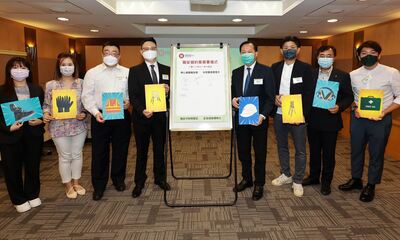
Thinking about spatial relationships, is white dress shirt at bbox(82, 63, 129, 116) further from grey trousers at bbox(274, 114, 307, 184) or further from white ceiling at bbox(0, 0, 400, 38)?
grey trousers at bbox(274, 114, 307, 184)

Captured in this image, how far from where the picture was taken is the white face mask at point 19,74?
2.81 m

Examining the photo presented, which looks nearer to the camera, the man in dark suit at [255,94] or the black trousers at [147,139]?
the man in dark suit at [255,94]

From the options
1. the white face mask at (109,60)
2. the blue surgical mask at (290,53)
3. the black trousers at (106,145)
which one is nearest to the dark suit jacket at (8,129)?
the black trousers at (106,145)

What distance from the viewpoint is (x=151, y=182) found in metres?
3.96

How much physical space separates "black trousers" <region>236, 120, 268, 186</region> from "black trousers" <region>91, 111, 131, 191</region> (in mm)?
1253

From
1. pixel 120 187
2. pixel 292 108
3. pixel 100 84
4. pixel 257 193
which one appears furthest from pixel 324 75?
pixel 120 187

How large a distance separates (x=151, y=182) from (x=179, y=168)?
28.9 inches

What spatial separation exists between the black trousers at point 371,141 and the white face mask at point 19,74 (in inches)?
132

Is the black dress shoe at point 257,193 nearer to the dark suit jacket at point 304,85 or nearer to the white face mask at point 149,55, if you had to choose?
the dark suit jacket at point 304,85

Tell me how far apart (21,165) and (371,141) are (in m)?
3.54

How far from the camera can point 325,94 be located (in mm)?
3236

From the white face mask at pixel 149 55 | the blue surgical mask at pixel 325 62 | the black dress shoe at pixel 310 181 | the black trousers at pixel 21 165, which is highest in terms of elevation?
the white face mask at pixel 149 55

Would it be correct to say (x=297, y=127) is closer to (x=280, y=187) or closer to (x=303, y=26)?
(x=280, y=187)

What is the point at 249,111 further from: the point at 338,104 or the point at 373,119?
the point at 373,119
